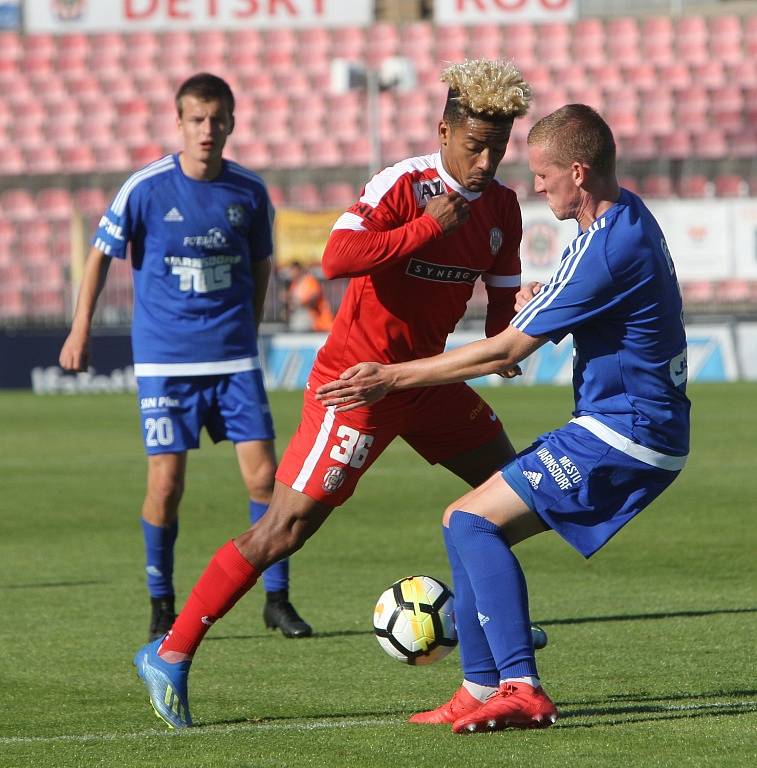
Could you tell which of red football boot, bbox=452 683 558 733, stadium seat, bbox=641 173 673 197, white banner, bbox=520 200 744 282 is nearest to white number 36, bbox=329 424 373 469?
red football boot, bbox=452 683 558 733

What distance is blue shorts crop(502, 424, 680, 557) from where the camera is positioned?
4762mm

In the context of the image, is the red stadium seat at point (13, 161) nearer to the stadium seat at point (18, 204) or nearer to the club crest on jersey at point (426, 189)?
the stadium seat at point (18, 204)

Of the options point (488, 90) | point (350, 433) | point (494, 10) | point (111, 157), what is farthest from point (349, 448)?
point (494, 10)

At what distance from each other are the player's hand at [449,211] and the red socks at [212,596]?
4.20 ft

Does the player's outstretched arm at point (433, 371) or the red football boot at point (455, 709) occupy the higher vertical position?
the player's outstretched arm at point (433, 371)

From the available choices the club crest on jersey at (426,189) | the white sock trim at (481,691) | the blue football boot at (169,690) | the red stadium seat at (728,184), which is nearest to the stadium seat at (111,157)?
the red stadium seat at (728,184)

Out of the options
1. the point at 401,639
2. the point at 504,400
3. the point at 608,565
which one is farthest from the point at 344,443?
the point at 504,400

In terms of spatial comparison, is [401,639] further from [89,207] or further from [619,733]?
[89,207]

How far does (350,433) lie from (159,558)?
74.2 inches

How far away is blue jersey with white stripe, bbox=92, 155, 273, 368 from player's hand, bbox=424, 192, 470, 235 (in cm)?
206

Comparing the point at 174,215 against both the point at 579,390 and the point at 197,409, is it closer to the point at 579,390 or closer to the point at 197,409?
the point at 197,409

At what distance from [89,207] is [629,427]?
2338 centimetres

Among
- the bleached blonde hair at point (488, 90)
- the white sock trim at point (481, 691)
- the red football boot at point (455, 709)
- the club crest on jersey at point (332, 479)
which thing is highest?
the bleached blonde hair at point (488, 90)

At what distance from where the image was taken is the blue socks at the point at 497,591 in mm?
4754
